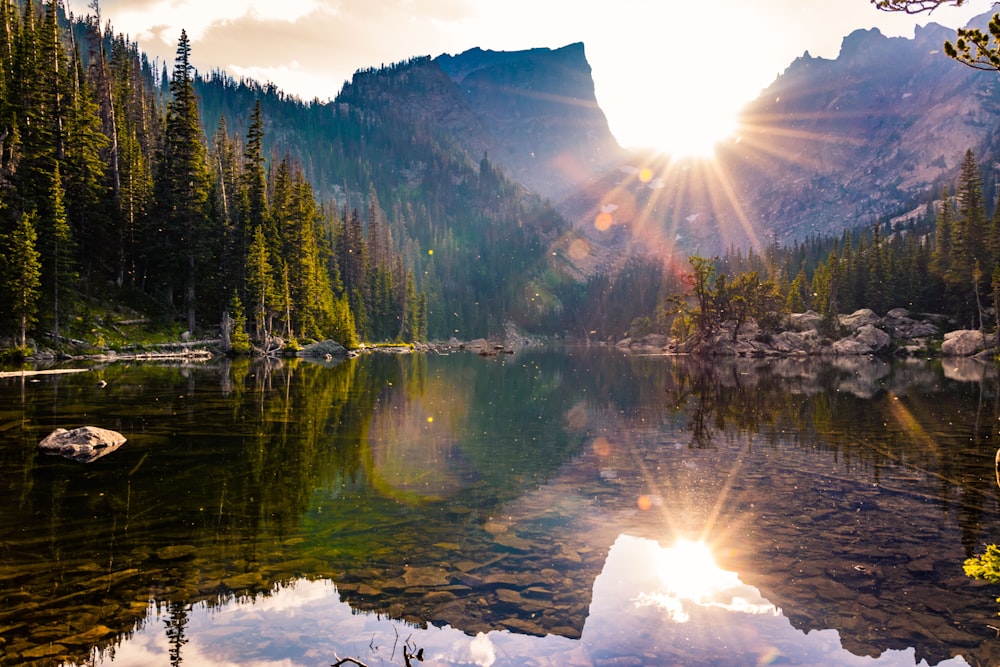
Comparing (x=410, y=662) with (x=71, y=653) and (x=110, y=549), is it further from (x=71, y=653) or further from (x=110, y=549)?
(x=110, y=549)

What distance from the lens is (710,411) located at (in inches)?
1367

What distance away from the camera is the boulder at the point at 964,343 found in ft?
306

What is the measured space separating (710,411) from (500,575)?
2666 centimetres

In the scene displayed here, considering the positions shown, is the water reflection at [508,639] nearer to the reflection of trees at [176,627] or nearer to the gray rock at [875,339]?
the reflection of trees at [176,627]

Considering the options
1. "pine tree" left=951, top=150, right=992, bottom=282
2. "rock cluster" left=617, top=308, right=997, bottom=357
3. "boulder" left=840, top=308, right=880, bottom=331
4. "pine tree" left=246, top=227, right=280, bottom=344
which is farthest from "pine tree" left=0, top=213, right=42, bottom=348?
"pine tree" left=951, top=150, right=992, bottom=282

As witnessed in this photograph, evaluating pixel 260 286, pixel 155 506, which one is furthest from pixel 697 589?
pixel 260 286

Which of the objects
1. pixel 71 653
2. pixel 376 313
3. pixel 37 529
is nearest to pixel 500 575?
pixel 71 653

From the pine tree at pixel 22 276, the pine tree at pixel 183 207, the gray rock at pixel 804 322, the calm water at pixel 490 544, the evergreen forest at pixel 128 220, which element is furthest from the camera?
the gray rock at pixel 804 322

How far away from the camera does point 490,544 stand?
41.7 feet

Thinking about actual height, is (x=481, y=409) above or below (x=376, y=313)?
below

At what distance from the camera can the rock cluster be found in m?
108

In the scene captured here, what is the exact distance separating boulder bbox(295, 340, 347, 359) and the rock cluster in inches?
2666

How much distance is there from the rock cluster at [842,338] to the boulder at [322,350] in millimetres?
67717

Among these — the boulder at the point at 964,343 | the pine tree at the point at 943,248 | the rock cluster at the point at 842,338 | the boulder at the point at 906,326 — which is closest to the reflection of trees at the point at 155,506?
the rock cluster at the point at 842,338
